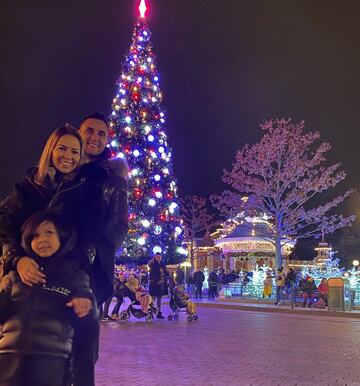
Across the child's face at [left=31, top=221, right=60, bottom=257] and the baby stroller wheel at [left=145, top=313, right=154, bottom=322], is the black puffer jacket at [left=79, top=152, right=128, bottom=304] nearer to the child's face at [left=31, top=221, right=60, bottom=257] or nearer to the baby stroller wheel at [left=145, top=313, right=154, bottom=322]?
the child's face at [left=31, top=221, right=60, bottom=257]

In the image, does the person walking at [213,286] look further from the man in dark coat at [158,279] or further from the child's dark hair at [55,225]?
the child's dark hair at [55,225]

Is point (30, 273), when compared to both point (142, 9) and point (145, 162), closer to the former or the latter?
point (145, 162)

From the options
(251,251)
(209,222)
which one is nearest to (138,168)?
(251,251)

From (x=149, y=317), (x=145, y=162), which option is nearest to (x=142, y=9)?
(x=145, y=162)

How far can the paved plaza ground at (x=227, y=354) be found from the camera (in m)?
6.86

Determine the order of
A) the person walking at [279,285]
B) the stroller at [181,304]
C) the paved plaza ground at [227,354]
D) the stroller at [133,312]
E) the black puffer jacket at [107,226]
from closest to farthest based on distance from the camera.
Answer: the black puffer jacket at [107,226]
the paved plaza ground at [227,354]
the stroller at [133,312]
the stroller at [181,304]
the person walking at [279,285]

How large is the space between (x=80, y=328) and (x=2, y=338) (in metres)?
0.41

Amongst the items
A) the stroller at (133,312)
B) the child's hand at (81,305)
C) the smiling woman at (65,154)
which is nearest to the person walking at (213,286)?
the stroller at (133,312)

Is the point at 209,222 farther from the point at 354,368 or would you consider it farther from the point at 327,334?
the point at 354,368

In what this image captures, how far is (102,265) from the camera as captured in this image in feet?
9.80

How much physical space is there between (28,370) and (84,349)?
383mm

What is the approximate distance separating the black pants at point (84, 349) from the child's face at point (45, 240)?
41cm

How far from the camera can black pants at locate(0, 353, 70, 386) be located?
255 cm

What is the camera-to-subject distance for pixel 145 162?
2345 centimetres
